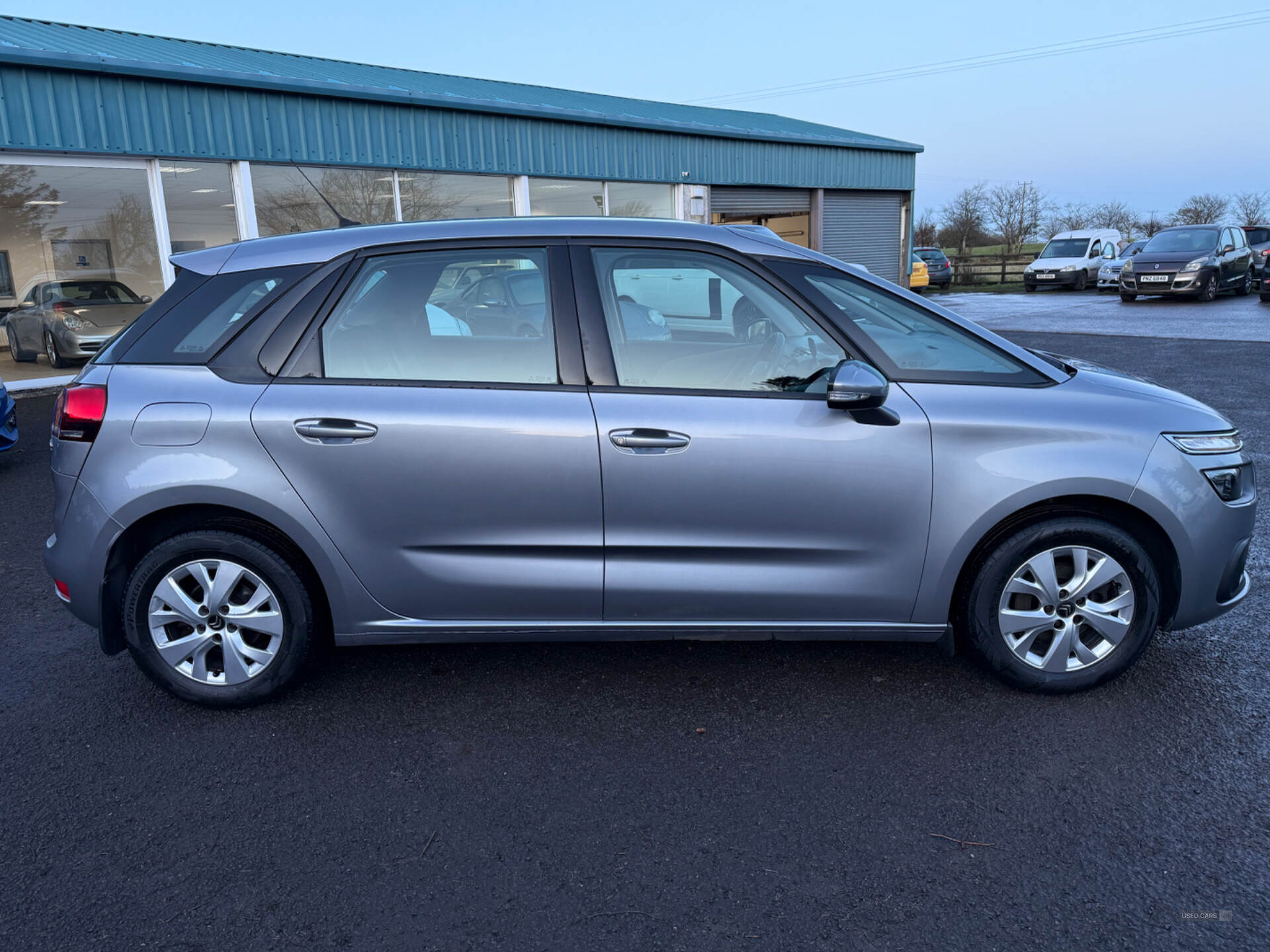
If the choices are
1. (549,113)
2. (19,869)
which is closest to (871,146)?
(549,113)

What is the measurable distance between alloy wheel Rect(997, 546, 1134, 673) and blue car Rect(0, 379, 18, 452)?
7.79m

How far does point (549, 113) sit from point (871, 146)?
38.4 ft

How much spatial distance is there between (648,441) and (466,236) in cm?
105

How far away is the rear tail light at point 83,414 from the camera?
3291 mm

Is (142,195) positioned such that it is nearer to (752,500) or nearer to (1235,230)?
(752,500)

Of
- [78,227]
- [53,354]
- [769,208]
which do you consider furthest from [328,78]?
[769,208]

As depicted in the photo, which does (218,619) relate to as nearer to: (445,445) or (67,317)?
(445,445)

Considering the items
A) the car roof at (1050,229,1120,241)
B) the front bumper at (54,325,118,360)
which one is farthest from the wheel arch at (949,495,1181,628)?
the car roof at (1050,229,1120,241)

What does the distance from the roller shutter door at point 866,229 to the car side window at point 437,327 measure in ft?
70.9

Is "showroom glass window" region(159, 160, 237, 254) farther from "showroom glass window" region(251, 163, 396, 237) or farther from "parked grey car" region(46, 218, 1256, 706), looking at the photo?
"parked grey car" region(46, 218, 1256, 706)

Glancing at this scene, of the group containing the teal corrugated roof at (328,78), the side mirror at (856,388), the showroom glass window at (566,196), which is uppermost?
the teal corrugated roof at (328,78)

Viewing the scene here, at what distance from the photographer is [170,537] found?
3355 mm

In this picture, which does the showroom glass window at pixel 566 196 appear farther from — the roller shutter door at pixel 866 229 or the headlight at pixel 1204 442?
the headlight at pixel 1204 442

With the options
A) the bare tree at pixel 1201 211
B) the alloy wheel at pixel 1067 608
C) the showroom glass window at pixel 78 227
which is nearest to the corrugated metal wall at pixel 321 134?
the showroom glass window at pixel 78 227
